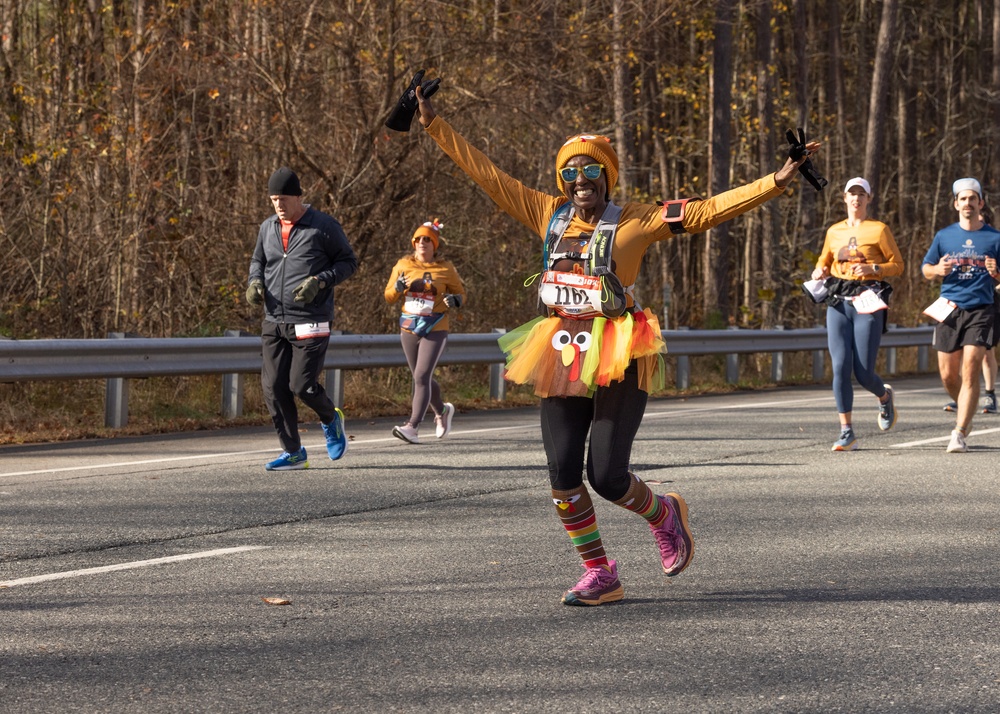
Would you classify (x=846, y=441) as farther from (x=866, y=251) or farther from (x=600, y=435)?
(x=600, y=435)

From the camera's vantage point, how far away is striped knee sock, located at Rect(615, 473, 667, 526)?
620 cm

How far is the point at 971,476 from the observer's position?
10242 millimetres

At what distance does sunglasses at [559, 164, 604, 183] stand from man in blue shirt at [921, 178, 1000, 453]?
663 centimetres

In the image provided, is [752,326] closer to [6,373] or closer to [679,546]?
[6,373]

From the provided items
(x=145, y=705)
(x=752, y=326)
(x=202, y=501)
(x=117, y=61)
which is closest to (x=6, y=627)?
(x=145, y=705)

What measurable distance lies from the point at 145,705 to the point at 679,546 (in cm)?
266

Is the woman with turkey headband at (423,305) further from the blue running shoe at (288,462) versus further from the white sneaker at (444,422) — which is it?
the blue running shoe at (288,462)

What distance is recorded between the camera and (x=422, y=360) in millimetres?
12539

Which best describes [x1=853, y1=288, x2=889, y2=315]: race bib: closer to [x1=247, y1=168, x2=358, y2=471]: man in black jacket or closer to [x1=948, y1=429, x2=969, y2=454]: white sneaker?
A: [x1=948, y1=429, x2=969, y2=454]: white sneaker

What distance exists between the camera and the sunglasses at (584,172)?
20.0ft

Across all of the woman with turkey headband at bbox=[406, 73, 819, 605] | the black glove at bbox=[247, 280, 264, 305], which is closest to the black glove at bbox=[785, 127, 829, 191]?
the woman with turkey headband at bbox=[406, 73, 819, 605]

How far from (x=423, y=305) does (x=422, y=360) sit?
18.0 inches

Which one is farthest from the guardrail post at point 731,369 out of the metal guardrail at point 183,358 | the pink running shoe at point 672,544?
the pink running shoe at point 672,544

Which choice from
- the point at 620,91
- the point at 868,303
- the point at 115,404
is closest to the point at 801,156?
the point at 868,303
